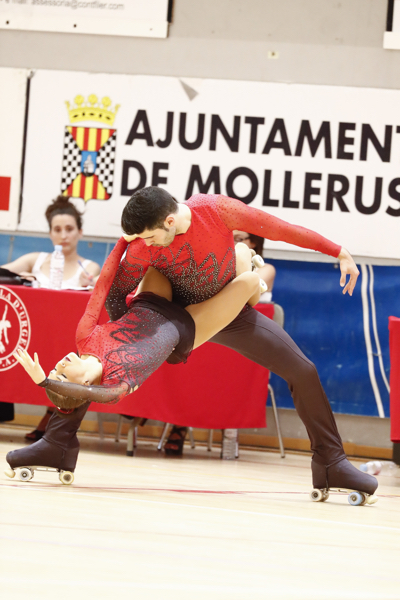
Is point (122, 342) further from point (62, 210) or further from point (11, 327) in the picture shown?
point (62, 210)

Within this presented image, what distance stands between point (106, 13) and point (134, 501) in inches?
174

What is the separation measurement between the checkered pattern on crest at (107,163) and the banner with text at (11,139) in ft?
2.03

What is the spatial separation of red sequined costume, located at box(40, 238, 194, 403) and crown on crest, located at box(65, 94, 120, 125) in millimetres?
3422

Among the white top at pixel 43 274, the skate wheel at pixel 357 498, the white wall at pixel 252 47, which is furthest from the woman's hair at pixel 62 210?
the skate wheel at pixel 357 498

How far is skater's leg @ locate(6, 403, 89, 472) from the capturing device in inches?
96.6

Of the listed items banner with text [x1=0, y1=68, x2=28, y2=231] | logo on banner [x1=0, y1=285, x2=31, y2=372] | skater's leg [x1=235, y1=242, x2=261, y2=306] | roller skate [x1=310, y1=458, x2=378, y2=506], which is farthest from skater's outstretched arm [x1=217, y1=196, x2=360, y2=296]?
banner with text [x1=0, y1=68, x2=28, y2=231]

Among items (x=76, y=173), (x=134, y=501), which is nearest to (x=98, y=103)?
(x=76, y=173)

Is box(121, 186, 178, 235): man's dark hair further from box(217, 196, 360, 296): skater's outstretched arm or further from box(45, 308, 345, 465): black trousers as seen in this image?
box(45, 308, 345, 465): black trousers

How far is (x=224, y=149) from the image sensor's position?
5.45 meters

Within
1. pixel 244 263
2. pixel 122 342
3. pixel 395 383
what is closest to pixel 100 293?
pixel 122 342

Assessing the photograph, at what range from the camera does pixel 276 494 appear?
2.86 meters

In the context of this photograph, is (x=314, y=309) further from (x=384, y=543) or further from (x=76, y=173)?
(x=384, y=543)

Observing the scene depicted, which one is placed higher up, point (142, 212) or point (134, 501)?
point (142, 212)

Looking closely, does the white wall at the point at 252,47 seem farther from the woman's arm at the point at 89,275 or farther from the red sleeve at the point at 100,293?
the red sleeve at the point at 100,293
